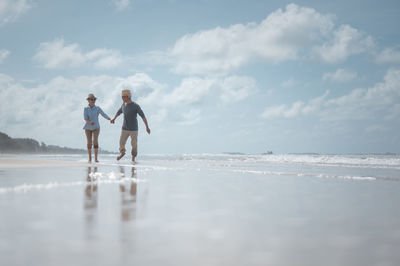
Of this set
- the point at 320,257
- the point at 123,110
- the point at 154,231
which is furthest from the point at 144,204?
the point at 123,110

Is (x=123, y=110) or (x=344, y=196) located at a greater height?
(x=123, y=110)

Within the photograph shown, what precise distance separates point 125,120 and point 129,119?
0.53 ft

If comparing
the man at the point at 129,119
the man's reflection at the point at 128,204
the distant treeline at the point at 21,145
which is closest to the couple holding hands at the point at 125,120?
the man at the point at 129,119

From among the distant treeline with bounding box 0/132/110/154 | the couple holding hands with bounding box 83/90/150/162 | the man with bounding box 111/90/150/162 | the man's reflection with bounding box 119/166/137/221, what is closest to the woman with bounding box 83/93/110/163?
the couple holding hands with bounding box 83/90/150/162

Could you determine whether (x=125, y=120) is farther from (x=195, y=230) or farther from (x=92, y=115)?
(x=195, y=230)

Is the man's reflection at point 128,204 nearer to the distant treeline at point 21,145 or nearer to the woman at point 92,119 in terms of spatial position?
the woman at point 92,119

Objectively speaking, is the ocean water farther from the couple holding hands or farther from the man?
the man

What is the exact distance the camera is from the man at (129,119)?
1127 cm

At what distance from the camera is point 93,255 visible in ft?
4.27

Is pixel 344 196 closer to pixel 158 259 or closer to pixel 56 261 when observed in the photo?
pixel 158 259

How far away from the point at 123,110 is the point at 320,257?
1056 centimetres

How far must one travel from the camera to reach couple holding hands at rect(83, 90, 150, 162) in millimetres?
10594

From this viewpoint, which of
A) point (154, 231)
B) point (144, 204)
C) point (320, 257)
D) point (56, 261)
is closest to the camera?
point (56, 261)

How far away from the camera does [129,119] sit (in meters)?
11.3
